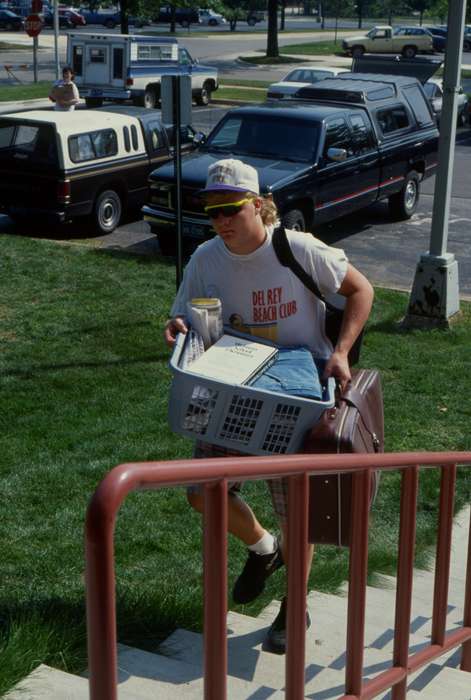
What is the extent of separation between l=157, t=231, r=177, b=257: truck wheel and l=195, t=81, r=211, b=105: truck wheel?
63.2 feet

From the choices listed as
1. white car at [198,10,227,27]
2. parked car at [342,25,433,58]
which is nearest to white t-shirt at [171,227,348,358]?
parked car at [342,25,433,58]

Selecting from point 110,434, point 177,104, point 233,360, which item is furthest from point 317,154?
point 233,360

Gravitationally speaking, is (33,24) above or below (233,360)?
above

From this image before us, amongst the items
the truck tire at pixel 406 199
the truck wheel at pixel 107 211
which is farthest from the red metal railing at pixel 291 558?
the truck tire at pixel 406 199

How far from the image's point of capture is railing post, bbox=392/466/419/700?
3270mm

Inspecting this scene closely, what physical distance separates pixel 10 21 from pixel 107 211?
5615cm

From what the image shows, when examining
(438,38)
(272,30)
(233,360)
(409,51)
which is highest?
(272,30)

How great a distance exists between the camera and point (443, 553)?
370 centimetres

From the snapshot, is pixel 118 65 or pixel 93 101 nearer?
pixel 118 65

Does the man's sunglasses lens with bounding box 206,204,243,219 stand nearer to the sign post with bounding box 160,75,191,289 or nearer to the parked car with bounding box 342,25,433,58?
the sign post with bounding box 160,75,191,289

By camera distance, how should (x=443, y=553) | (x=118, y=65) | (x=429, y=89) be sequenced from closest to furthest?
1. (x=443, y=553)
2. (x=429, y=89)
3. (x=118, y=65)

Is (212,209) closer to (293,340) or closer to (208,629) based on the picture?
(293,340)

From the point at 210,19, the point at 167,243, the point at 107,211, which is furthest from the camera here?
the point at 210,19

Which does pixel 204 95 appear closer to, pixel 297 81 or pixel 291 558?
pixel 297 81
